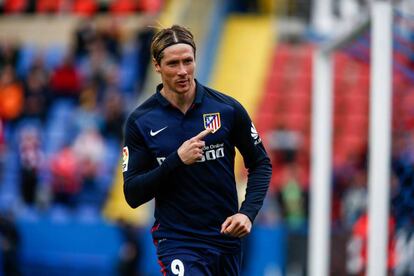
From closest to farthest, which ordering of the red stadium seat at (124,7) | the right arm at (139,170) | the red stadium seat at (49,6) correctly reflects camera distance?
the right arm at (139,170) → the red stadium seat at (124,7) → the red stadium seat at (49,6)

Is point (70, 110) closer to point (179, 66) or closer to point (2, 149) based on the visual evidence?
point (2, 149)

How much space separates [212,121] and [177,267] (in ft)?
2.72

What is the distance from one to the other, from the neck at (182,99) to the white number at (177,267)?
0.84m

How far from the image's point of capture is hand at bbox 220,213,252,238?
18.5 ft

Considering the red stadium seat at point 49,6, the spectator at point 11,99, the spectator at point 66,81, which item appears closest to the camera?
the spectator at point 11,99

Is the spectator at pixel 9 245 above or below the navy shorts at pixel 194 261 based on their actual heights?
below

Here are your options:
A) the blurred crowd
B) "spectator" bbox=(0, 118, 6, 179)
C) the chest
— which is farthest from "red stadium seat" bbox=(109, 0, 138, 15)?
the chest

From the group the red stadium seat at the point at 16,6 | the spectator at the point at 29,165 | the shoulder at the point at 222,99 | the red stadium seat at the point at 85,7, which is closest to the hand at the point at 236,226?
the shoulder at the point at 222,99

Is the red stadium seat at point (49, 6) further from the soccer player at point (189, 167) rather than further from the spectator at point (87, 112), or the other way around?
the soccer player at point (189, 167)

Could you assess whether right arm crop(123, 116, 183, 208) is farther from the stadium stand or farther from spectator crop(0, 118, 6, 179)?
spectator crop(0, 118, 6, 179)

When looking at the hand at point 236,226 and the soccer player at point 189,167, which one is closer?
the hand at point 236,226

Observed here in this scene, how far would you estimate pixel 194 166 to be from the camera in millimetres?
5926

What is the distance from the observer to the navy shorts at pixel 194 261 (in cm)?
588

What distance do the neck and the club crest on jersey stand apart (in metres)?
0.12
